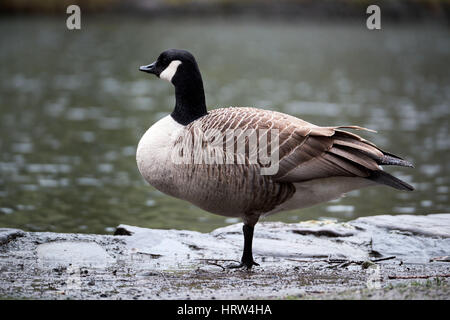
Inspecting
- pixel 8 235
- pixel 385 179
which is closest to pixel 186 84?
pixel 385 179

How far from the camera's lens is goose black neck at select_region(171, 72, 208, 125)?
6.77 metres

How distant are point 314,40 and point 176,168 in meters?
40.2

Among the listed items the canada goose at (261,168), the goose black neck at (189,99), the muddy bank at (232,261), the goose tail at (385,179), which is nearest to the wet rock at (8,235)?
the muddy bank at (232,261)

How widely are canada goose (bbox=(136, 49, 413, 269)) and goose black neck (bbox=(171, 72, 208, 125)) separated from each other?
0.15 metres

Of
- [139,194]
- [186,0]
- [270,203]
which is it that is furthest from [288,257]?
[186,0]

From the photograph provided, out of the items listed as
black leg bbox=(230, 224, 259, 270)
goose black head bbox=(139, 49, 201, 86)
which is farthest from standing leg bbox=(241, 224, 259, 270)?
goose black head bbox=(139, 49, 201, 86)

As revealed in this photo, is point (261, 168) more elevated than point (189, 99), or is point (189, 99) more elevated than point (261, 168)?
point (189, 99)

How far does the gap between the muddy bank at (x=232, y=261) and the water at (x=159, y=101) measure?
2861 mm

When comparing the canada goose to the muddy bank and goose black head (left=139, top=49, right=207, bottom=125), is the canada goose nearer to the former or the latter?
goose black head (left=139, top=49, right=207, bottom=125)

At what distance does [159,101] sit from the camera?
2378 centimetres

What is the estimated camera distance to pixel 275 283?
585 cm

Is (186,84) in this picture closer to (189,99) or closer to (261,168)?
(189,99)

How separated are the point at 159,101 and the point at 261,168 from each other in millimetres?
18022
